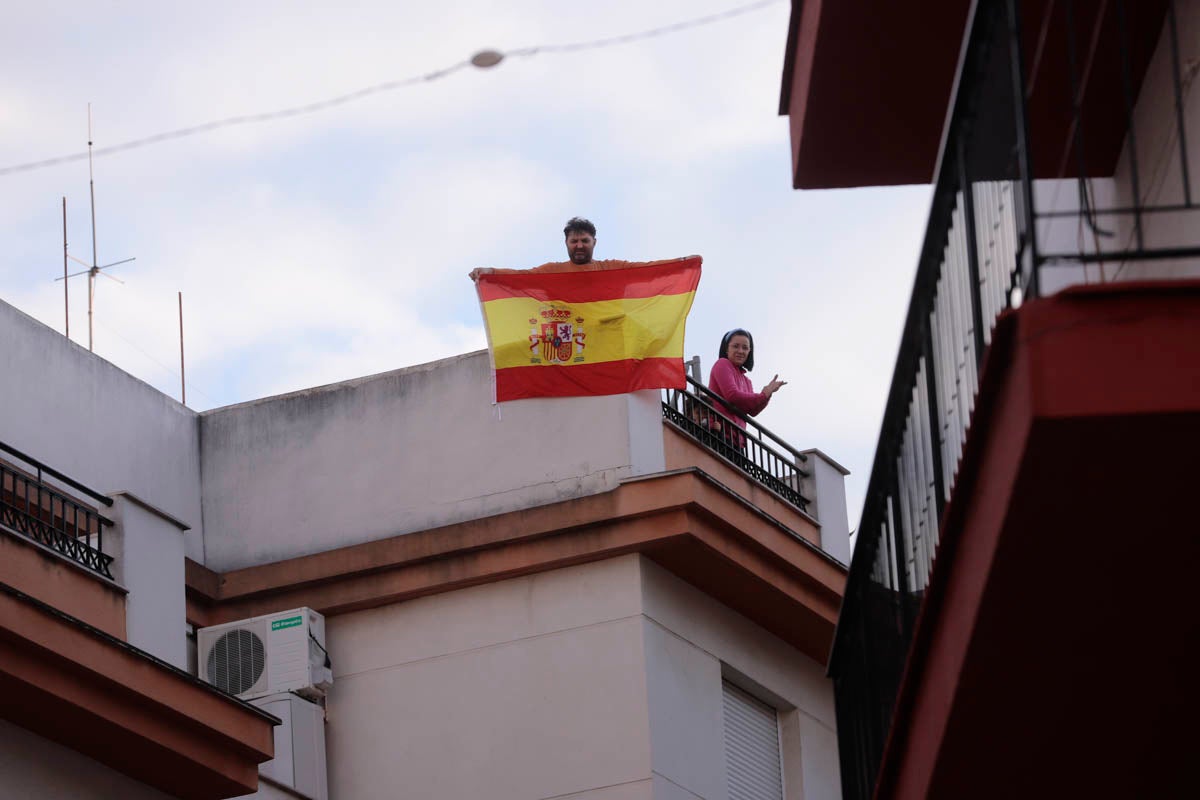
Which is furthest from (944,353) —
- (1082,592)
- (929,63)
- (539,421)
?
(539,421)

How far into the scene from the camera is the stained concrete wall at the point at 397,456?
18734 mm

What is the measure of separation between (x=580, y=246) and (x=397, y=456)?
241cm

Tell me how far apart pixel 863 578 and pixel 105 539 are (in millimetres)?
7032

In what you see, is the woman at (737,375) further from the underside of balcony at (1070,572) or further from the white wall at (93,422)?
the underside of balcony at (1070,572)

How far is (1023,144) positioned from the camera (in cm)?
675

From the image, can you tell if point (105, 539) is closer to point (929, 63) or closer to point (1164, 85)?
point (929, 63)

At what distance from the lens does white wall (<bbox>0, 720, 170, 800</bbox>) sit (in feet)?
45.7

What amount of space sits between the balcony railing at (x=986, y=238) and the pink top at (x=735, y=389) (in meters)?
8.17

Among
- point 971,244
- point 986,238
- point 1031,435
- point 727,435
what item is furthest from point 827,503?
point 1031,435

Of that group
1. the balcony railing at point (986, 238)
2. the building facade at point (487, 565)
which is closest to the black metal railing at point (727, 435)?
the building facade at point (487, 565)

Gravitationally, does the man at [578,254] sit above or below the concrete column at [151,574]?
above

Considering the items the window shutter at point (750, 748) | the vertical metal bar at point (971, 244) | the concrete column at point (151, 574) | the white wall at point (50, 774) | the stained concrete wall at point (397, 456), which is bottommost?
the window shutter at point (750, 748)

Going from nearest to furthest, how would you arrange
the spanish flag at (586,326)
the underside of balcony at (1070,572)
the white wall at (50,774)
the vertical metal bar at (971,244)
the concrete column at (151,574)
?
the underside of balcony at (1070,572)
the vertical metal bar at (971,244)
the white wall at (50,774)
the concrete column at (151,574)
the spanish flag at (586,326)

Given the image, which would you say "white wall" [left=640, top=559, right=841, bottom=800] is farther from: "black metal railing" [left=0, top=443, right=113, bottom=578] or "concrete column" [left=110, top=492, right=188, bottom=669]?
"black metal railing" [left=0, top=443, right=113, bottom=578]
